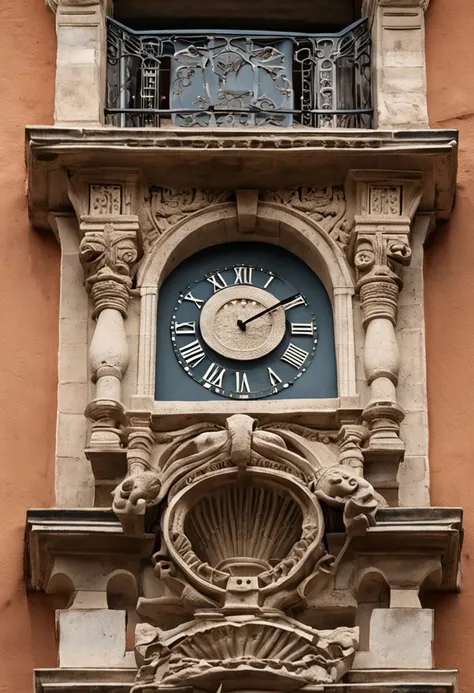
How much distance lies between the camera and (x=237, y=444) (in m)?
14.9

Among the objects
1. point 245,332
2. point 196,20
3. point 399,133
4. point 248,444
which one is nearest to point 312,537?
point 248,444

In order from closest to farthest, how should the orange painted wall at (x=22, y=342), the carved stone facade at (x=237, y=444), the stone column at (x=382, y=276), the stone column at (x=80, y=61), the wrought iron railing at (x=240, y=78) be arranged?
the carved stone facade at (x=237, y=444) → the orange painted wall at (x=22, y=342) → the stone column at (x=382, y=276) → the stone column at (x=80, y=61) → the wrought iron railing at (x=240, y=78)

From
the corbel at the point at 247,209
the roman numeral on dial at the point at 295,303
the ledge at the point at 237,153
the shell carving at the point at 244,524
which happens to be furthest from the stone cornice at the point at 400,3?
the shell carving at the point at 244,524

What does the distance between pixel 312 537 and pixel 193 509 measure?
2.31ft

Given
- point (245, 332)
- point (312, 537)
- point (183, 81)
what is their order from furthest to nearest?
point (183, 81)
point (245, 332)
point (312, 537)

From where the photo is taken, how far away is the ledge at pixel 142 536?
14.8 meters

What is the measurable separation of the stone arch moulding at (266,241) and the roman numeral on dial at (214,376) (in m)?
0.33

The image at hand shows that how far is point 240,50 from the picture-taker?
55.6 ft

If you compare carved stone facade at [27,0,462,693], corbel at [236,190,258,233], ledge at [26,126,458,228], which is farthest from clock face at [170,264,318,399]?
ledge at [26,126,458,228]

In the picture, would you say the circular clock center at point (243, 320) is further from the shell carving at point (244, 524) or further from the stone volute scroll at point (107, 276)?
the shell carving at point (244, 524)

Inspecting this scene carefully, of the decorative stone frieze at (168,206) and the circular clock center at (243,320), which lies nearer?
the circular clock center at (243,320)

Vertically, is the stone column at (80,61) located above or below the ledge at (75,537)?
above

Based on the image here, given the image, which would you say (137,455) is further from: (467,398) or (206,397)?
(467,398)

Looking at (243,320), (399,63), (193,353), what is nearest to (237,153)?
(243,320)
